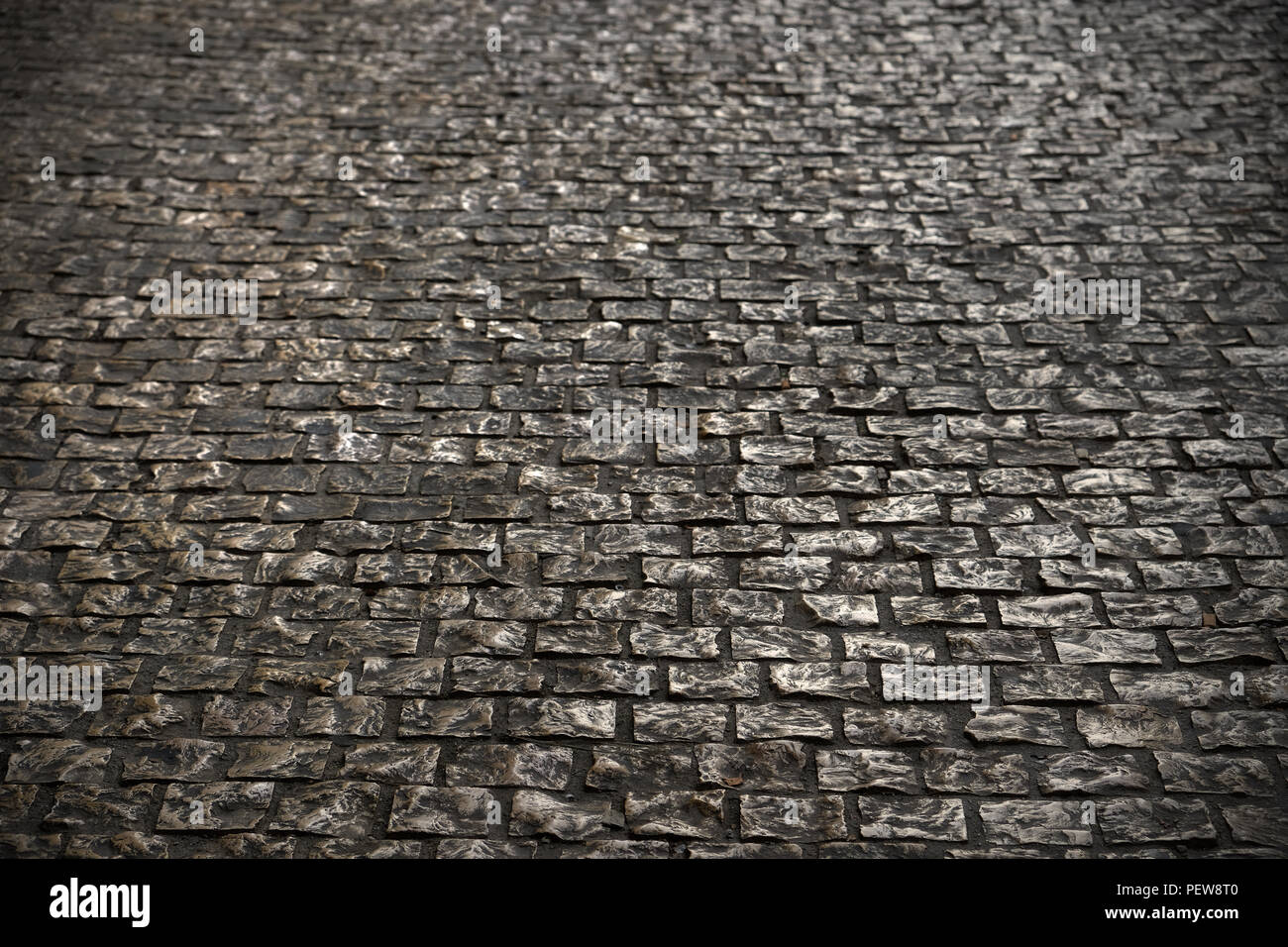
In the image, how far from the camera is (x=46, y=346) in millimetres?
6031

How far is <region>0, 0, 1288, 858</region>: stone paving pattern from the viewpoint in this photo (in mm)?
3896

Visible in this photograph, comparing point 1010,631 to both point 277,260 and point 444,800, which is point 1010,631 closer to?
point 444,800

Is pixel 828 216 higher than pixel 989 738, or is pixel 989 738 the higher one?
pixel 828 216

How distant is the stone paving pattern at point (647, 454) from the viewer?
3.90m

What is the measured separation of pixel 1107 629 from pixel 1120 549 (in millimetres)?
534

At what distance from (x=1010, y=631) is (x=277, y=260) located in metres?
5.22

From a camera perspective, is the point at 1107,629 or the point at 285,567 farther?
the point at 285,567

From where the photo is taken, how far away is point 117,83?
344 inches

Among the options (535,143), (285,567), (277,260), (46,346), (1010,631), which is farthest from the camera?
(535,143)

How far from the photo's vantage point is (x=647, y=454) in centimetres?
539

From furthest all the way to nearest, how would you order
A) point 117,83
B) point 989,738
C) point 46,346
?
point 117,83 → point 46,346 → point 989,738
